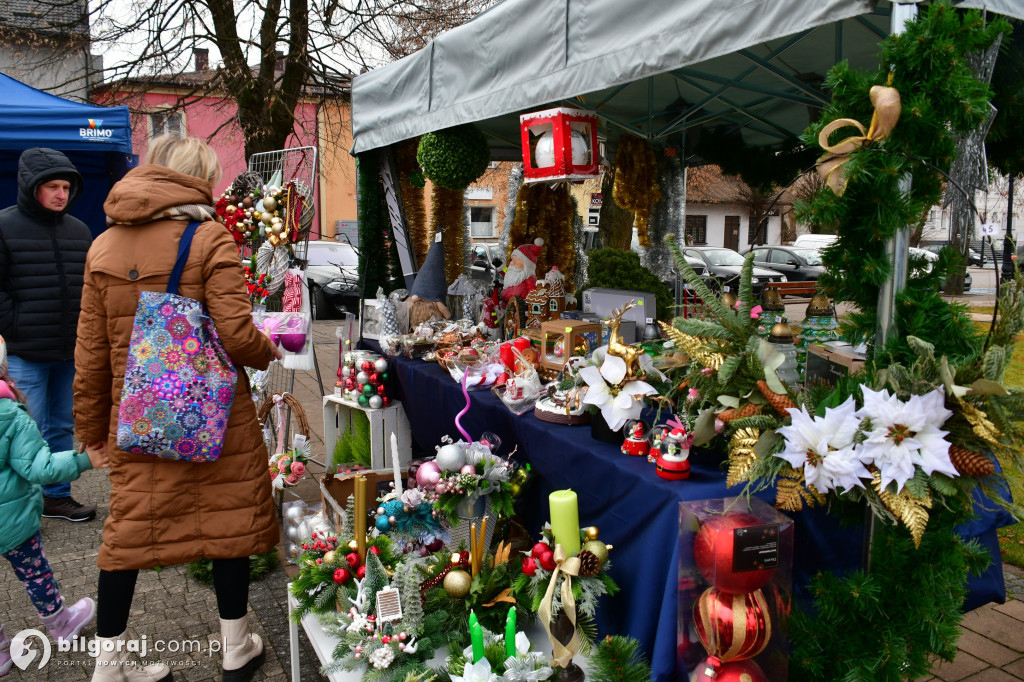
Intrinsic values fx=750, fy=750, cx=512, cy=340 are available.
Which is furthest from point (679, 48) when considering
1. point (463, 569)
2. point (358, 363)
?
point (358, 363)

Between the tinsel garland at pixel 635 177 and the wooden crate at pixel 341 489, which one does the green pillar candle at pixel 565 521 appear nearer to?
the wooden crate at pixel 341 489

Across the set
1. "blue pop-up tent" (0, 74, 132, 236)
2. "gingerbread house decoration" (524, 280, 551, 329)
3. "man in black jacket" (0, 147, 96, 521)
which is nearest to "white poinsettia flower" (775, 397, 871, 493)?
"gingerbread house decoration" (524, 280, 551, 329)

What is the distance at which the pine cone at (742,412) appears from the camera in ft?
5.73

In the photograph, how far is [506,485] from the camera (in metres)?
2.45

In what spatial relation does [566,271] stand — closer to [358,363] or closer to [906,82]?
[358,363]

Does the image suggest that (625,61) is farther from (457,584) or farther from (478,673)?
(478,673)

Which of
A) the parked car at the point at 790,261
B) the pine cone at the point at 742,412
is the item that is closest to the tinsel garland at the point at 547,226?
the pine cone at the point at 742,412

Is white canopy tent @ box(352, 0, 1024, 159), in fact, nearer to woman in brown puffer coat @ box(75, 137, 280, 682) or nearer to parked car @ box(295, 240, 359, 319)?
woman in brown puffer coat @ box(75, 137, 280, 682)

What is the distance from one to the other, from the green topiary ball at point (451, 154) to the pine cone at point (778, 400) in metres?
2.60

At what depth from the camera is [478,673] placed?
5.69ft

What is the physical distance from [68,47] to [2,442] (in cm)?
986

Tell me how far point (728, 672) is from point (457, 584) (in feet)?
2.46

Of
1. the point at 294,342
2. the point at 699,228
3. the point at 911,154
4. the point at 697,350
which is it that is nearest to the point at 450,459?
the point at 697,350

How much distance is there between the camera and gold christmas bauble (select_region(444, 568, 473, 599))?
6.91 ft
